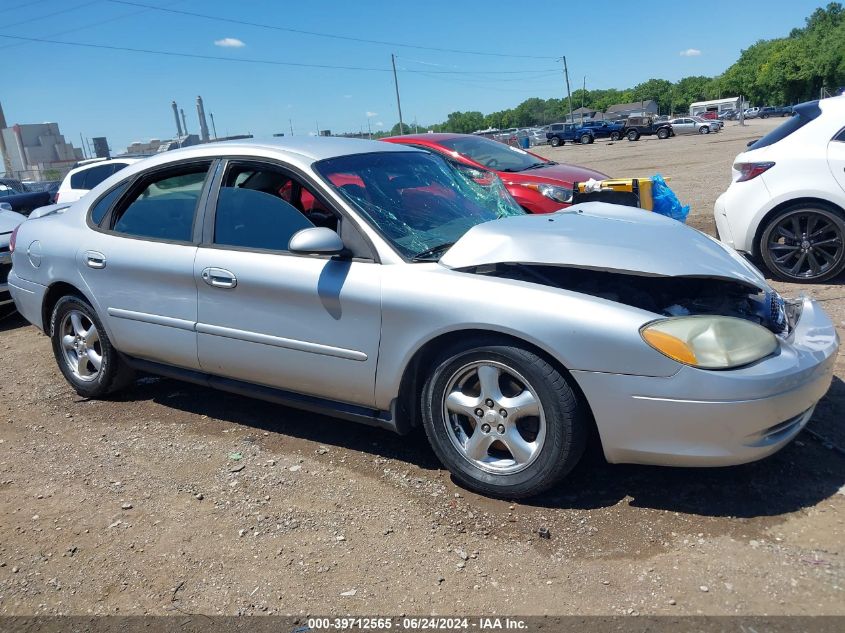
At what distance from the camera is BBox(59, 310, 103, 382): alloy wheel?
15.1 ft

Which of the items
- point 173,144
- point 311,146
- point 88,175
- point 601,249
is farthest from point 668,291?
point 173,144

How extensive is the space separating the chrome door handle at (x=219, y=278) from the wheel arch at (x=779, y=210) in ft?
15.5

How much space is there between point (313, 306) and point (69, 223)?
7.27 ft

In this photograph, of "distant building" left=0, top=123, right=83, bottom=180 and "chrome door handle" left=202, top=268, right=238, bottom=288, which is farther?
"distant building" left=0, top=123, right=83, bottom=180

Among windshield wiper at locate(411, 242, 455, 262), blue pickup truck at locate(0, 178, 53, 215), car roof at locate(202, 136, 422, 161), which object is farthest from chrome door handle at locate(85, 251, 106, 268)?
blue pickup truck at locate(0, 178, 53, 215)

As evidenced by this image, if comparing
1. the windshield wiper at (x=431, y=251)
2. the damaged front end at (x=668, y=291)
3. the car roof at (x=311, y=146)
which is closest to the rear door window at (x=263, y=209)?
the car roof at (x=311, y=146)

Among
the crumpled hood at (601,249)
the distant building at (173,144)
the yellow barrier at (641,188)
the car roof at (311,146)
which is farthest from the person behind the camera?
the distant building at (173,144)

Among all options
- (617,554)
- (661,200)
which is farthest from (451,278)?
(661,200)

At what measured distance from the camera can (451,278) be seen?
3.13m

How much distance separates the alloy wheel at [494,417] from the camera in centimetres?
297

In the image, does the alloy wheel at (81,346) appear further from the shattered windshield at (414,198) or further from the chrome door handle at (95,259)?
the shattered windshield at (414,198)

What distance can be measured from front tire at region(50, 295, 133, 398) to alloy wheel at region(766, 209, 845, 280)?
212 inches

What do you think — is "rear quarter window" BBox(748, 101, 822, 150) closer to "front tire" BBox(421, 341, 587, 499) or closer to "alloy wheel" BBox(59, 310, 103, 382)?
"front tire" BBox(421, 341, 587, 499)

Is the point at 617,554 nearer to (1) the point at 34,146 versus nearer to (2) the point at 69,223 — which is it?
(2) the point at 69,223
